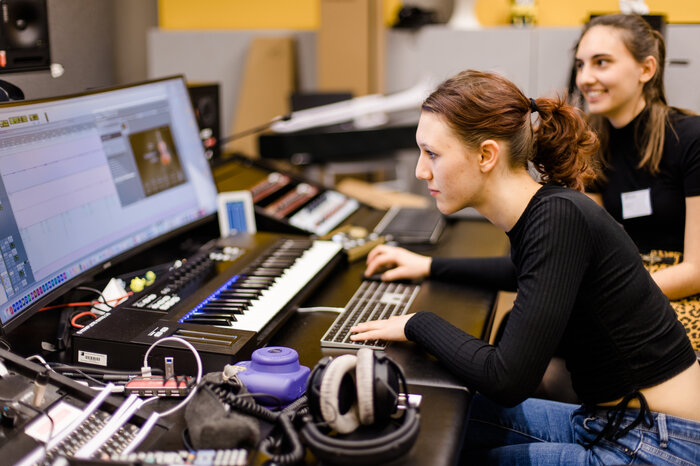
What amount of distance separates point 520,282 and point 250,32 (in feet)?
10.3

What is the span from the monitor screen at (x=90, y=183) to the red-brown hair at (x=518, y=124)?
75 centimetres

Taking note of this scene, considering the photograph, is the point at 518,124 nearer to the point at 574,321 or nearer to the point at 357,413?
the point at 574,321

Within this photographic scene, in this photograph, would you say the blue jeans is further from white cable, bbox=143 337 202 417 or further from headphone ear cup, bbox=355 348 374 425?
white cable, bbox=143 337 202 417

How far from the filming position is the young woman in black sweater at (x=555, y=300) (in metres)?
1.17

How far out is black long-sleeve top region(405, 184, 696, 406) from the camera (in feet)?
3.81

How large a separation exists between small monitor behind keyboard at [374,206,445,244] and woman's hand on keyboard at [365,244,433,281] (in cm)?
28

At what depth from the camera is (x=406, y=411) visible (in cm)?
104

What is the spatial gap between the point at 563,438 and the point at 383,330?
47 cm

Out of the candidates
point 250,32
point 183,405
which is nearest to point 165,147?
point 183,405

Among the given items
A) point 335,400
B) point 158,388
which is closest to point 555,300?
point 335,400

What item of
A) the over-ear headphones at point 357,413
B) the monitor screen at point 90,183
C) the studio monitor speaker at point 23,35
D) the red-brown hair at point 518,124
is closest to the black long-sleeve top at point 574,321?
the red-brown hair at point 518,124

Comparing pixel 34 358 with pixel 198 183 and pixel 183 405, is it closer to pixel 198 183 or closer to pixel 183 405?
pixel 183 405

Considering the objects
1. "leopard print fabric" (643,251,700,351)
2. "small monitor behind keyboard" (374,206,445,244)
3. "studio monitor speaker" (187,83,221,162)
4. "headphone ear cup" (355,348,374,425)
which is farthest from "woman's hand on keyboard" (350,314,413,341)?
"studio monitor speaker" (187,83,221,162)

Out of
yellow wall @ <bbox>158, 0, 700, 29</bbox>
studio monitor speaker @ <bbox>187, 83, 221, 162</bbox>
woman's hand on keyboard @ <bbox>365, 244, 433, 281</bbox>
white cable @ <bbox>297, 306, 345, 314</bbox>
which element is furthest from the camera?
yellow wall @ <bbox>158, 0, 700, 29</bbox>
